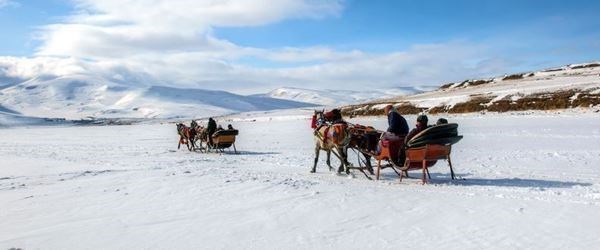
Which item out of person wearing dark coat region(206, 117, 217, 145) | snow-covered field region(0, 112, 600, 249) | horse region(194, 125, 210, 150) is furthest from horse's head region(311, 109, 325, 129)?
horse region(194, 125, 210, 150)

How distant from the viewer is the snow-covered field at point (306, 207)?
7.35 m

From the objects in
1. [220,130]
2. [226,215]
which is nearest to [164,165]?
[220,130]

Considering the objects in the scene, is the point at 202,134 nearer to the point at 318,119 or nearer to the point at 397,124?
the point at 318,119

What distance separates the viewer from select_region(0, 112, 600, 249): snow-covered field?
24.1 feet

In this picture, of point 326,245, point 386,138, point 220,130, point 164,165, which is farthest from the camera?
point 220,130

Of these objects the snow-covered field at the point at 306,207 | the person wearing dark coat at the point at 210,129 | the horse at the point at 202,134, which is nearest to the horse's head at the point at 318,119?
the snow-covered field at the point at 306,207

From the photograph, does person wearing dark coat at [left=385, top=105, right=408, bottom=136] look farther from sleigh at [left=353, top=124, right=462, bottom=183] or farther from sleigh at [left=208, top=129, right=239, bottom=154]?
sleigh at [left=208, top=129, right=239, bottom=154]

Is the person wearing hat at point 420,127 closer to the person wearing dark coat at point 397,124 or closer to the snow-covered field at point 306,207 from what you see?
the person wearing dark coat at point 397,124

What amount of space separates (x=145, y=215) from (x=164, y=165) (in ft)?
28.0

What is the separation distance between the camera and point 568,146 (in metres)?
17.7

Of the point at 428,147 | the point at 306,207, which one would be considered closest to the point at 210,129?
the point at 428,147

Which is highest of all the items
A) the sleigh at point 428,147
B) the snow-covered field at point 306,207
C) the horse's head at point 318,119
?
the horse's head at point 318,119

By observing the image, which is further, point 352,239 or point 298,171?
point 298,171

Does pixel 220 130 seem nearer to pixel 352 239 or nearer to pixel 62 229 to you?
pixel 62 229
